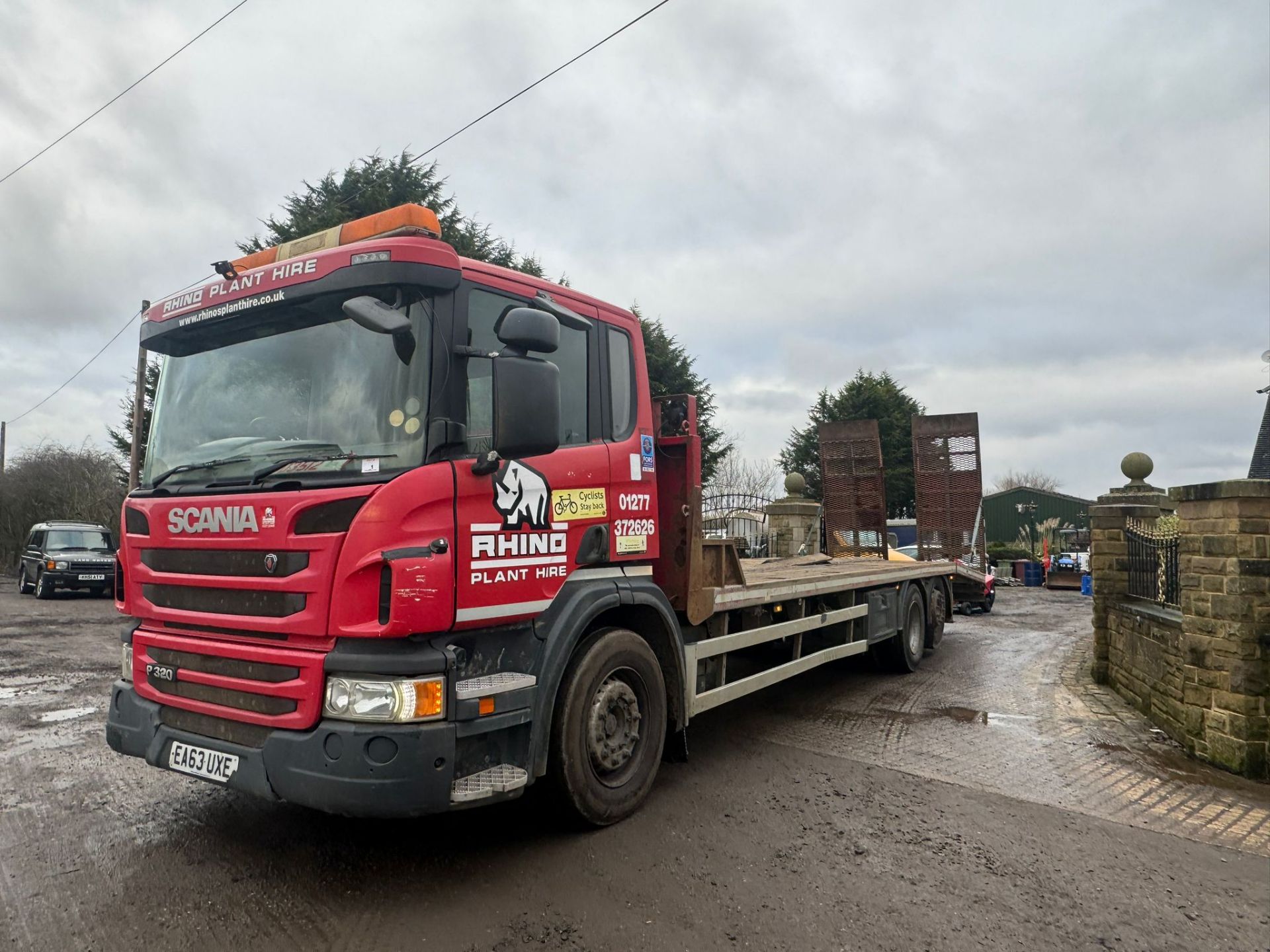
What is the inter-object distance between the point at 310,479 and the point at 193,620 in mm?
942

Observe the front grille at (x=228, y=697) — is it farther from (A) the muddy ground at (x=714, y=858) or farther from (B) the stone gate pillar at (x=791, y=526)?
(B) the stone gate pillar at (x=791, y=526)

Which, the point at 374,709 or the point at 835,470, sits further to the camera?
the point at 835,470

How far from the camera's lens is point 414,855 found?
374cm

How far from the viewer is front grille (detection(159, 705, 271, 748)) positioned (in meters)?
3.31

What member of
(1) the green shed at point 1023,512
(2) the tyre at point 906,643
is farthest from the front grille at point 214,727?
(1) the green shed at point 1023,512

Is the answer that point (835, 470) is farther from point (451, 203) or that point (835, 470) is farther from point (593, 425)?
point (451, 203)

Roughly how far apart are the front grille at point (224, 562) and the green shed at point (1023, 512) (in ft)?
140

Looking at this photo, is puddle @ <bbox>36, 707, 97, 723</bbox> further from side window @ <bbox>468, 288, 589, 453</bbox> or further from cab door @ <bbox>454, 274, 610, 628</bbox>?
side window @ <bbox>468, 288, 589, 453</bbox>

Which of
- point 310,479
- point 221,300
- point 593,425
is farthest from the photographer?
point 593,425

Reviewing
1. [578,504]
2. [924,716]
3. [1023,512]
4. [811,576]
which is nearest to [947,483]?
[924,716]

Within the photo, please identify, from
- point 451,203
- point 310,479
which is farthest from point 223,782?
point 451,203

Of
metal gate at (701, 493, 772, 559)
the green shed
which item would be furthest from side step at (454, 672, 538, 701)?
the green shed

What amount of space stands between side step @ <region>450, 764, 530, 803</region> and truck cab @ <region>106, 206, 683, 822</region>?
0.01 metres

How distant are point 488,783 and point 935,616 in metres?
8.46
